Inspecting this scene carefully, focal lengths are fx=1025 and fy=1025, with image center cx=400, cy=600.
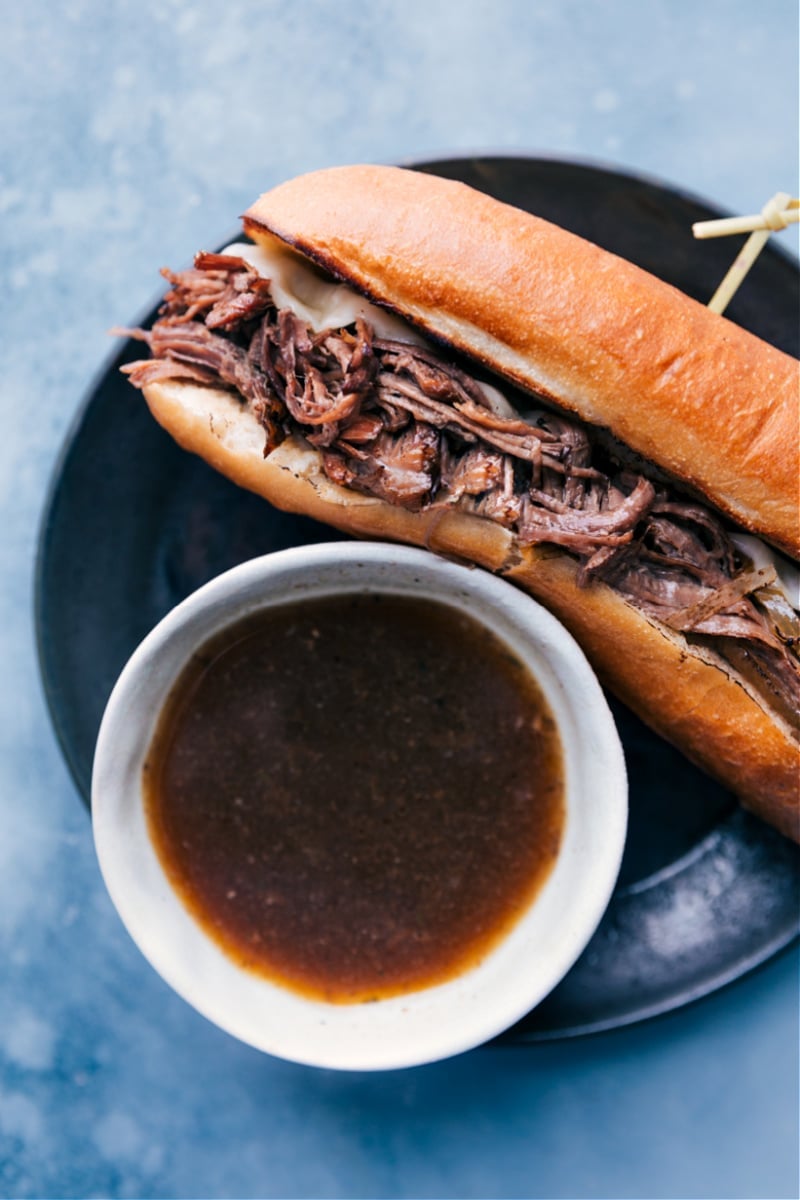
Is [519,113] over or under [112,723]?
over

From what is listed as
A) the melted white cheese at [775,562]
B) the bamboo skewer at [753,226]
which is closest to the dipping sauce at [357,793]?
the melted white cheese at [775,562]

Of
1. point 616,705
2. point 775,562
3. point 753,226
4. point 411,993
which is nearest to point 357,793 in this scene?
point 411,993

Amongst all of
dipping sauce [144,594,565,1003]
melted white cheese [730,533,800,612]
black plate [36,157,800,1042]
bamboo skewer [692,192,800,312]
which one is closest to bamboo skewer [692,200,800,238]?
bamboo skewer [692,192,800,312]

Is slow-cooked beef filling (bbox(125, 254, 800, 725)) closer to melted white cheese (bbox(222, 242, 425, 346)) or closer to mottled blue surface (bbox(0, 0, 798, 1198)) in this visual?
melted white cheese (bbox(222, 242, 425, 346))

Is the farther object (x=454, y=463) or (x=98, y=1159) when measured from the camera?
(x=98, y=1159)

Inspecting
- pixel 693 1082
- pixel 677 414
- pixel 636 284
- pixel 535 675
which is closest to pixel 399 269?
pixel 636 284

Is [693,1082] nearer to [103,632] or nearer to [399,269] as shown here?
[103,632]

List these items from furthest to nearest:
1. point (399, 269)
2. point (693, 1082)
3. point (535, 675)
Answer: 1. point (693, 1082)
2. point (535, 675)
3. point (399, 269)
